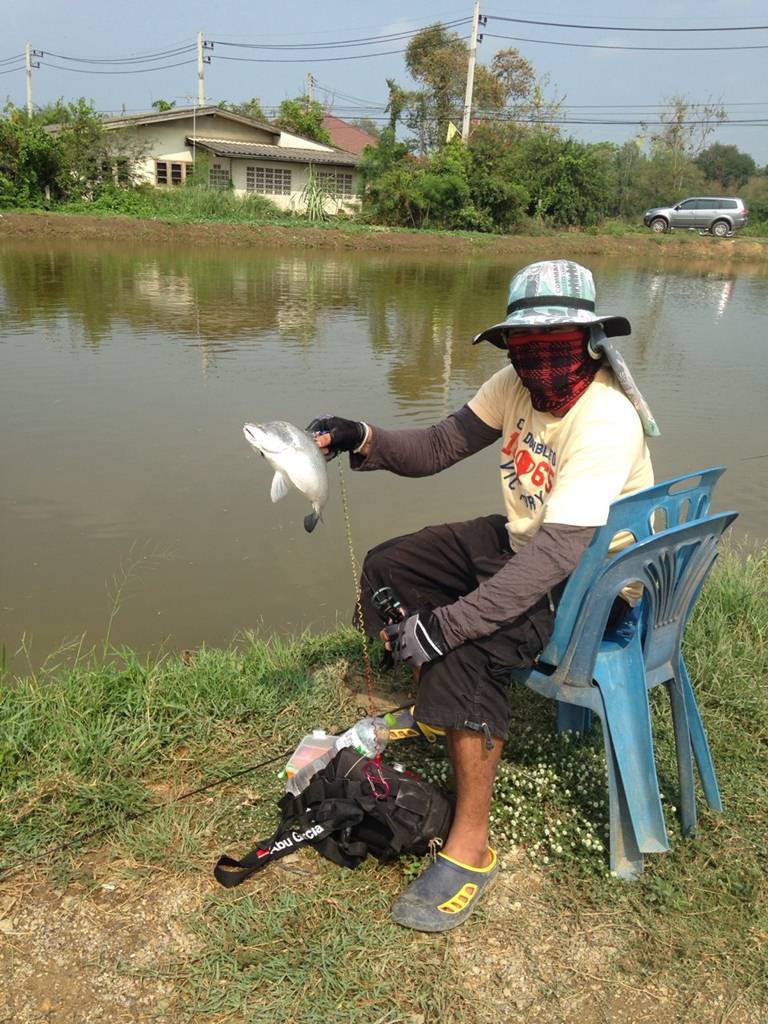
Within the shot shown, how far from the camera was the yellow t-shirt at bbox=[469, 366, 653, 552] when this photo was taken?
2.25 metres

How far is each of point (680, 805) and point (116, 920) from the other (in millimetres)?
1749

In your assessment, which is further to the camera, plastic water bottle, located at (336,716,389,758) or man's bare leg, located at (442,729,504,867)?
plastic water bottle, located at (336,716,389,758)

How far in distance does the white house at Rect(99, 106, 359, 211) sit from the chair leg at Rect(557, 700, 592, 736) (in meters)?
34.6

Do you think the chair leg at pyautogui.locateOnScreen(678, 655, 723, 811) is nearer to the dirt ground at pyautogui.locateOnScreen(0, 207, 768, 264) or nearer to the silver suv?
the dirt ground at pyautogui.locateOnScreen(0, 207, 768, 264)

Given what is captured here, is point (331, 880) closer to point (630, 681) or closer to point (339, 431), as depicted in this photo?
point (630, 681)

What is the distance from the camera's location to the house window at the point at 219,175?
34312 millimetres

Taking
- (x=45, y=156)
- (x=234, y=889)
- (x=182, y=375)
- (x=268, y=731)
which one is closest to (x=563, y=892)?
(x=234, y=889)

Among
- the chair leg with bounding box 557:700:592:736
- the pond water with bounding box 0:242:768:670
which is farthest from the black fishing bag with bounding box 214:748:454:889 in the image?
the pond water with bounding box 0:242:768:670

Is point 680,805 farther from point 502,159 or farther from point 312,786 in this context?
point 502,159

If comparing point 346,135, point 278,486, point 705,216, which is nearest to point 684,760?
point 278,486

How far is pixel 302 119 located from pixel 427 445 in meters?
45.1

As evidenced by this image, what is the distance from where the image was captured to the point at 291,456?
2436 mm

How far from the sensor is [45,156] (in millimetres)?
28438

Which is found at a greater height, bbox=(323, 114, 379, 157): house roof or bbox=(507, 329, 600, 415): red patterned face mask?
bbox=(323, 114, 379, 157): house roof
